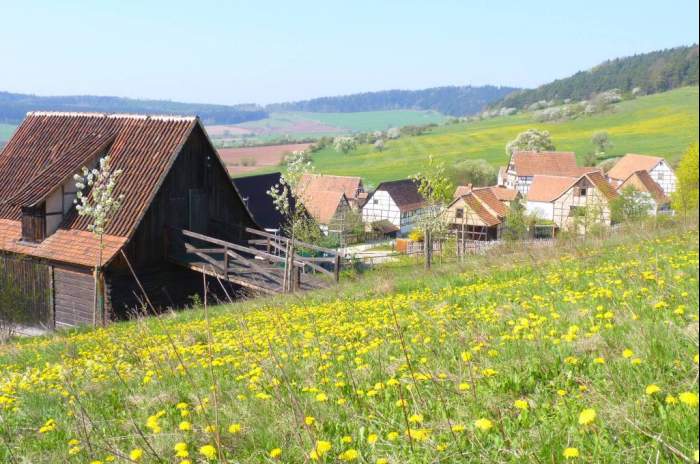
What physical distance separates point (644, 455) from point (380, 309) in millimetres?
6574

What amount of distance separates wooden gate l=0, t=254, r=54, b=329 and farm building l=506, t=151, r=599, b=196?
71365 millimetres

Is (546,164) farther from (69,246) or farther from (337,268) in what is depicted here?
(69,246)

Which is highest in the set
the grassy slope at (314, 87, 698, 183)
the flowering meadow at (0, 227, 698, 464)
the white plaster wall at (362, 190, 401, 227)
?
the grassy slope at (314, 87, 698, 183)

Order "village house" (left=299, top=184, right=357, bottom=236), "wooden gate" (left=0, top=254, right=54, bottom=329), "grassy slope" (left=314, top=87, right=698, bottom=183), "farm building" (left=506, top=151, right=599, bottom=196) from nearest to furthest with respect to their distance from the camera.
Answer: "wooden gate" (left=0, top=254, right=54, bottom=329) < "village house" (left=299, top=184, right=357, bottom=236) < "farm building" (left=506, top=151, right=599, bottom=196) < "grassy slope" (left=314, top=87, right=698, bottom=183)

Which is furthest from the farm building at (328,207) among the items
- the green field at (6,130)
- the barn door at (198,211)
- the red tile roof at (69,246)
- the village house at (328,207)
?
the green field at (6,130)

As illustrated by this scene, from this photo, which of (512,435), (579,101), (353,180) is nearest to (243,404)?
(512,435)

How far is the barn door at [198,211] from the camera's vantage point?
2414 cm

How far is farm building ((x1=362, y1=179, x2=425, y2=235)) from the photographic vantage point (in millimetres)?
75812

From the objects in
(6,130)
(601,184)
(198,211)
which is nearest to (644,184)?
(601,184)

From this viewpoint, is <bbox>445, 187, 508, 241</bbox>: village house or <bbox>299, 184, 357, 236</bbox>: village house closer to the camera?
<bbox>445, 187, 508, 241</bbox>: village house

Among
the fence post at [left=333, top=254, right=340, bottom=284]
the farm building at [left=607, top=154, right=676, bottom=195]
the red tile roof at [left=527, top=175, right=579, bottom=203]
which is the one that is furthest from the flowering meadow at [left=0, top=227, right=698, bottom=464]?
the farm building at [left=607, top=154, right=676, bottom=195]

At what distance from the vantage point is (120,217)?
21625 millimetres

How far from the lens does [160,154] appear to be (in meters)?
23.2

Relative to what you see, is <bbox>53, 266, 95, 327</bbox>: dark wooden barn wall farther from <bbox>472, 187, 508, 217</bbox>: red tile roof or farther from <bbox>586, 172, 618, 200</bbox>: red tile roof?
<bbox>586, 172, 618, 200</bbox>: red tile roof
